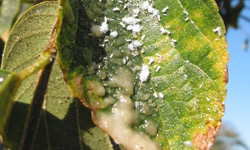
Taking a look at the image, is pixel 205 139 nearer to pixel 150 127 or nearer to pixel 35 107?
pixel 150 127

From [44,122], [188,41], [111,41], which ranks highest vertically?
[188,41]

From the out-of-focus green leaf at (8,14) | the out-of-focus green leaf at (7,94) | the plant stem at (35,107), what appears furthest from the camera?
the out-of-focus green leaf at (8,14)

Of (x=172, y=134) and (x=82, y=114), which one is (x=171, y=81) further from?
(x=82, y=114)

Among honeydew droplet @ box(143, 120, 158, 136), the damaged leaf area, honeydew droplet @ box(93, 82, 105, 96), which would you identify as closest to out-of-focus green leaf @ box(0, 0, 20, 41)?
the damaged leaf area

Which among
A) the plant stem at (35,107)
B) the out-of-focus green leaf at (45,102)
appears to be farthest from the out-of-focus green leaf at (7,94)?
the out-of-focus green leaf at (45,102)

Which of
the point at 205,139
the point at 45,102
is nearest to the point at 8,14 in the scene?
the point at 45,102

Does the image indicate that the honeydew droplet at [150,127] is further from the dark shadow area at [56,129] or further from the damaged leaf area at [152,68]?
the dark shadow area at [56,129]

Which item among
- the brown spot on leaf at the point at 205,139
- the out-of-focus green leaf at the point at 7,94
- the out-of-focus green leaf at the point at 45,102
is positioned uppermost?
the brown spot on leaf at the point at 205,139

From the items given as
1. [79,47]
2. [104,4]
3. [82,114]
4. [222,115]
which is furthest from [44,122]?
[222,115]
